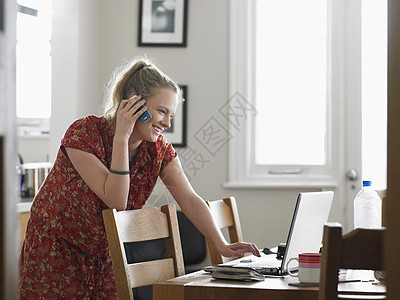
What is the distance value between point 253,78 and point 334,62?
1.72 feet

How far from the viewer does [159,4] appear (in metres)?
3.83

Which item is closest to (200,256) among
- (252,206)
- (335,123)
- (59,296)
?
(252,206)

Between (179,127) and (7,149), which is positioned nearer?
(7,149)

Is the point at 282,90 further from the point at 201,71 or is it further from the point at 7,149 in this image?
the point at 7,149

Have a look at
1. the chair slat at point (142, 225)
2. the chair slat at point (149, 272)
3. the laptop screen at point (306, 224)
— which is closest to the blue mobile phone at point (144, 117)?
the chair slat at point (142, 225)

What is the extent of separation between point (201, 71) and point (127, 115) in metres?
1.92

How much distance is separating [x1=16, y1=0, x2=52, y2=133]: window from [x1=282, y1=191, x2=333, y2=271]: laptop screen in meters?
2.37

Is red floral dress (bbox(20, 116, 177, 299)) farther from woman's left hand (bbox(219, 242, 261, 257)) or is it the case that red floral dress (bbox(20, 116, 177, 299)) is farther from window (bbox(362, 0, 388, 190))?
window (bbox(362, 0, 388, 190))

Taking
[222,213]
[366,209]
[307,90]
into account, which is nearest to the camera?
[366,209]

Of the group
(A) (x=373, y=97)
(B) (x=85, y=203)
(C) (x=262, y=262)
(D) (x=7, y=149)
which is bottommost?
(C) (x=262, y=262)

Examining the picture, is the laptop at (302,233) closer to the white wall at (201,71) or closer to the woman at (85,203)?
the woman at (85,203)

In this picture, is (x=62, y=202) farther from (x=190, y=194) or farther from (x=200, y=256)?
(x=200, y=256)

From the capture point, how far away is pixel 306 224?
6.23 ft

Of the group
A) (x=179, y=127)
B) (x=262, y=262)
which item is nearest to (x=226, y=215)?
(x=262, y=262)
